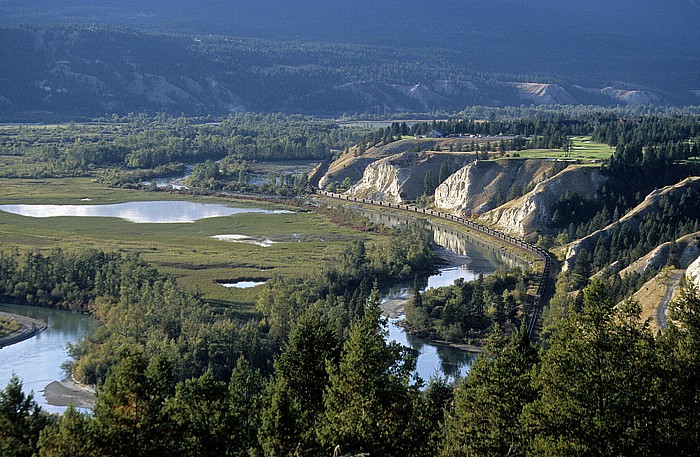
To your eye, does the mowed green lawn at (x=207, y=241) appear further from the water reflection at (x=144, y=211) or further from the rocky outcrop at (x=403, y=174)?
the rocky outcrop at (x=403, y=174)

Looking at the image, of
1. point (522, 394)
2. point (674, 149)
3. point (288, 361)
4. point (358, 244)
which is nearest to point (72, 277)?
point (358, 244)

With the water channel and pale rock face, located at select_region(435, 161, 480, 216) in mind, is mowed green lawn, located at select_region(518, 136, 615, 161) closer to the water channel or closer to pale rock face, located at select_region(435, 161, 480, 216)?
pale rock face, located at select_region(435, 161, 480, 216)

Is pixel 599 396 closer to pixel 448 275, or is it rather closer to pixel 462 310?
pixel 462 310

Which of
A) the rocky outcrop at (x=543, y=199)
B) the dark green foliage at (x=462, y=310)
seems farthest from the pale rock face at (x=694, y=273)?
the rocky outcrop at (x=543, y=199)

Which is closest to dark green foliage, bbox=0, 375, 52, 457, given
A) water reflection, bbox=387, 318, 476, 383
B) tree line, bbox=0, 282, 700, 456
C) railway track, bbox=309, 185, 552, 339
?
tree line, bbox=0, 282, 700, 456

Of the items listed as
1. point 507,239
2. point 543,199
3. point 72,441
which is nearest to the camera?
point 72,441

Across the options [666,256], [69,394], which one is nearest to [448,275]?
[666,256]
